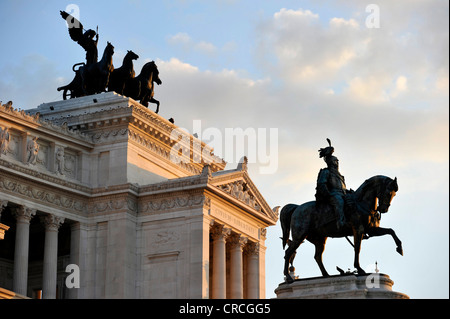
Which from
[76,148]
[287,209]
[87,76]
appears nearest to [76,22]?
[87,76]

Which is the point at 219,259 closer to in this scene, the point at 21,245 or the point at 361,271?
the point at 21,245

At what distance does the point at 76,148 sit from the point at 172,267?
797 centimetres

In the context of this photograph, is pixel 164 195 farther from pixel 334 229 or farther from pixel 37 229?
pixel 334 229

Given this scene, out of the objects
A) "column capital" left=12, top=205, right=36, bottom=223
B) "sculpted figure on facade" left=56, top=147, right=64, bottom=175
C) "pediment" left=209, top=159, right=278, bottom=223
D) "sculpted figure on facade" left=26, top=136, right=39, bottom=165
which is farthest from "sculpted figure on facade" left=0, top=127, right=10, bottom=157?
"pediment" left=209, top=159, right=278, bottom=223

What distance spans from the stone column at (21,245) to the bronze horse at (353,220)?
19.4 metres

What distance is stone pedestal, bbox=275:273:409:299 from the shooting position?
120 feet

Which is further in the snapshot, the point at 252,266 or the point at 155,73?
the point at 155,73

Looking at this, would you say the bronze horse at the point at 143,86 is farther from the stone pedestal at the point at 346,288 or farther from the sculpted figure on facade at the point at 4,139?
the stone pedestal at the point at 346,288

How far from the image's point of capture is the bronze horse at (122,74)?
2483 inches

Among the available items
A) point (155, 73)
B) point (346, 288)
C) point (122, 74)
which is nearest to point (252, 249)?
point (155, 73)

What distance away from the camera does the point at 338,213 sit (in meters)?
38.1

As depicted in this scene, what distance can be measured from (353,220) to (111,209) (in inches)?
889

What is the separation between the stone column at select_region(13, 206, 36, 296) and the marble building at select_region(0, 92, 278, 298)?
5 centimetres

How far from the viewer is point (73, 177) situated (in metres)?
58.8
